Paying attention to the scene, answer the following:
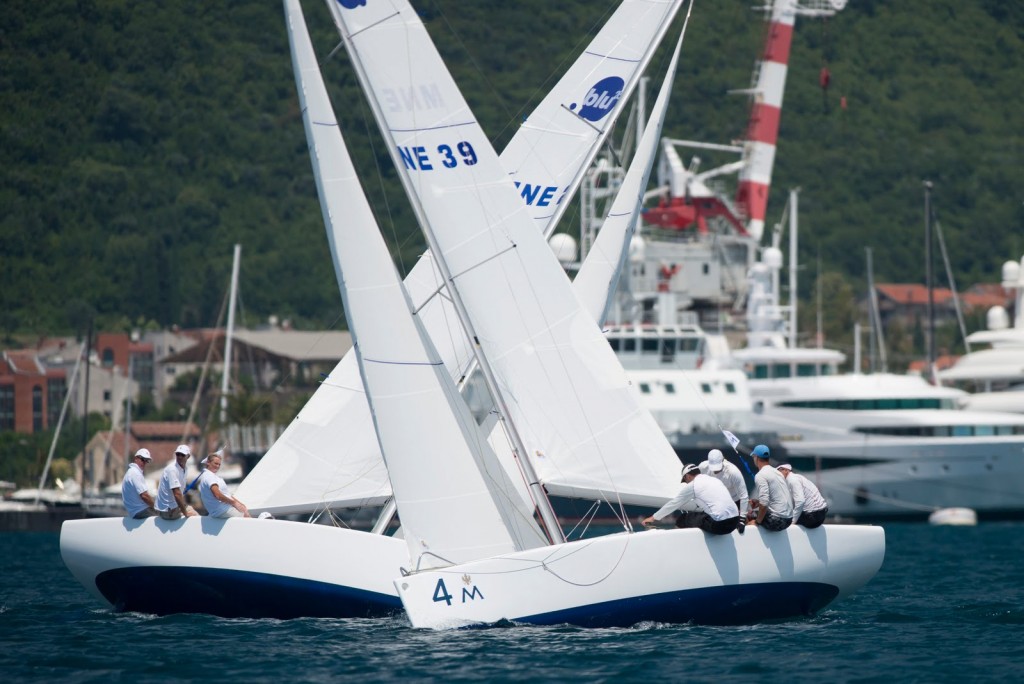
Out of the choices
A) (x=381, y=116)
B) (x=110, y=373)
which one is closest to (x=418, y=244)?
(x=110, y=373)

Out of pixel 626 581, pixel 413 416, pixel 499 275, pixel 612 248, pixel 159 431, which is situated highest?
pixel 612 248

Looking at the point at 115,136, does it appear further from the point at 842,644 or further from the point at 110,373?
the point at 842,644

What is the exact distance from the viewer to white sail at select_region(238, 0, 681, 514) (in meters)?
17.9

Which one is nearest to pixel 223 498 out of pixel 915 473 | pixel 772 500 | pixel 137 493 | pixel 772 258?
pixel 137 493

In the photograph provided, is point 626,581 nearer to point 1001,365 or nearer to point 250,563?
point 250,563

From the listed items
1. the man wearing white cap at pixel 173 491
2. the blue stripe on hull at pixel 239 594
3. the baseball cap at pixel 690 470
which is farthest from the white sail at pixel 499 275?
the man wearing white cap at pixel 173 491

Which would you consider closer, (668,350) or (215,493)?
(215,493)

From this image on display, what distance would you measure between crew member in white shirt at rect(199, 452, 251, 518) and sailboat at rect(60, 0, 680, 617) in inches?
4.9

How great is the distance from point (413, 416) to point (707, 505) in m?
2.65

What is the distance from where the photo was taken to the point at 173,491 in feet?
53.2

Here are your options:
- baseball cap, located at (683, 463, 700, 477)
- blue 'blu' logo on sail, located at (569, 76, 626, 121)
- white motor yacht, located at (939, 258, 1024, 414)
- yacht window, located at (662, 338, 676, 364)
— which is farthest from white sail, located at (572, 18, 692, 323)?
white motor yacht, located at (939, 258, 1024, 414)

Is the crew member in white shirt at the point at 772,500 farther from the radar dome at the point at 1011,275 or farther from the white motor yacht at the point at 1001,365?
the radar dome at the point at 1011,275

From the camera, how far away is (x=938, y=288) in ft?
378

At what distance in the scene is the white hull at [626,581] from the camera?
47.8 ft
